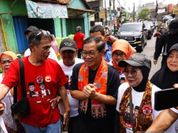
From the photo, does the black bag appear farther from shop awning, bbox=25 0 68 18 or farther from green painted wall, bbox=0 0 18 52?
shop awning, bbox=25 0 68 18

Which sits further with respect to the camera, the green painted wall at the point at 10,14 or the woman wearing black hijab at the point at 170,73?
the green painted wall at the point at 10,14

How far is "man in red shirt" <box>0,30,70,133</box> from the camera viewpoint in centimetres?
278

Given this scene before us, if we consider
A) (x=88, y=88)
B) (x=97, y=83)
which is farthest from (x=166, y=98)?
(x=97, y=83)

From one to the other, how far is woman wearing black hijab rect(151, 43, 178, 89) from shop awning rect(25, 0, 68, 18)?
7474 millimetres

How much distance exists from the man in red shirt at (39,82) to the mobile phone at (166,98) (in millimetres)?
1678

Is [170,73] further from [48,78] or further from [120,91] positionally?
[48,78]

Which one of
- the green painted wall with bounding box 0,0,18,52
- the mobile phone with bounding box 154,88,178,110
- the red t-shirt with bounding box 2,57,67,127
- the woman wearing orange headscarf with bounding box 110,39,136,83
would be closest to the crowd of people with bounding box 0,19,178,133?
the red t-shirt with bounding box 2,57,67,127

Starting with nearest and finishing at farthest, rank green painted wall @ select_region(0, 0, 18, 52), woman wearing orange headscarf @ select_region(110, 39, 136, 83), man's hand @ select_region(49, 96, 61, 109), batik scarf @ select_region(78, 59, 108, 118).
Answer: batik scarf @ select_region(78, 59, 108, 118) < man's hand @ select_region(49, 96, 61, 109) < woman wearing orange headscarf @ select_region(110, 39, 136, 83) < green painted wall @ select_region(0, 0, 18, 52)

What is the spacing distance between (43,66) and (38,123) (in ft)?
1.95

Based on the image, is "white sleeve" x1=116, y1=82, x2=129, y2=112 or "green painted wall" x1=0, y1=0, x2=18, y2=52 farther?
"green painted wall" x1=0, y1=0, x2=18, y2=52

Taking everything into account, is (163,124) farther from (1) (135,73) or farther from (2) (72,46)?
(2) (72,46)

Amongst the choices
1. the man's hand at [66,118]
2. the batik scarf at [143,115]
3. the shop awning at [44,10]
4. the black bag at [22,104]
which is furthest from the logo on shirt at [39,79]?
the shop awning at [44,10]

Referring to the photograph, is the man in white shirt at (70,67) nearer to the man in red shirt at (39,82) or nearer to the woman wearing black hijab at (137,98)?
the man in red shirt at (39,82)

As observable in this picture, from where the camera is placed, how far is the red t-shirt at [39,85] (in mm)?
2795
